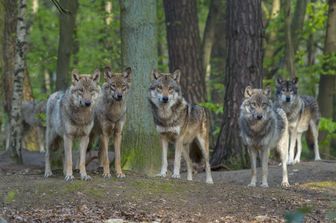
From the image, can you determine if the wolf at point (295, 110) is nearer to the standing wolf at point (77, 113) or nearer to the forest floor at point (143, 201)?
the forest floor at point (143, 201)

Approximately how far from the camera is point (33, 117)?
20.7 m

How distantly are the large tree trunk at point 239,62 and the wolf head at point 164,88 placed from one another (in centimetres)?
321

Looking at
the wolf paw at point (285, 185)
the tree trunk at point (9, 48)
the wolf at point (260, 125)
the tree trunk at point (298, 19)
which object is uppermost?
the tree trunk at point (298, 19)

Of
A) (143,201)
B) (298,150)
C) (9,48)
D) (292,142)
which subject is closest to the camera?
(143,201)

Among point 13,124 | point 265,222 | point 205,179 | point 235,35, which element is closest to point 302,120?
point 235,35

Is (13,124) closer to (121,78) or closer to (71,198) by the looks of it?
(121,78)

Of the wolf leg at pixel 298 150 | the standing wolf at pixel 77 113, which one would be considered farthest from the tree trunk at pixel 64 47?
the standing wolf at pixel 77 113

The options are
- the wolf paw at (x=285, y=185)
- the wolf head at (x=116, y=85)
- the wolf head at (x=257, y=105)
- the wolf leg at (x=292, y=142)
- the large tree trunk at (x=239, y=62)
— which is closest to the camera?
the wolf head at (x=116, y=85)

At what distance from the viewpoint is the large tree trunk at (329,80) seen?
21.6 metres

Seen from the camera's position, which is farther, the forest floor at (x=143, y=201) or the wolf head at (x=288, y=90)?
the wolf head at (x=288, y=90)

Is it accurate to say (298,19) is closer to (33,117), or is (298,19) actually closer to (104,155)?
(33,117)

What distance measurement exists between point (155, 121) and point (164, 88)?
2.28 feet

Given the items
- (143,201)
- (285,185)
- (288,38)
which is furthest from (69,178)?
(288,38)

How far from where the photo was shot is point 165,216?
8.29 metres
